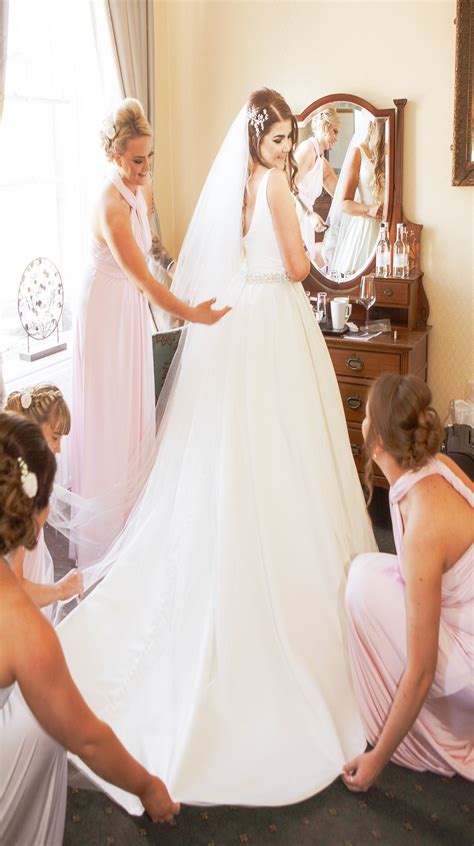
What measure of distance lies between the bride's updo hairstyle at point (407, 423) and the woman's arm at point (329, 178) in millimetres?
2213

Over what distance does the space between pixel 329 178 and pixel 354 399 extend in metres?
1.07

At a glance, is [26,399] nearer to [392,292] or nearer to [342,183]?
[392,292]

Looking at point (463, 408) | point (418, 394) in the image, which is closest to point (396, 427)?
point (418, 394)

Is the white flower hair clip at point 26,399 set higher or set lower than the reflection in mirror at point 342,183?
lower

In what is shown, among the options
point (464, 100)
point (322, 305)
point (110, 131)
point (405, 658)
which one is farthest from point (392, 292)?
point (405, 658)

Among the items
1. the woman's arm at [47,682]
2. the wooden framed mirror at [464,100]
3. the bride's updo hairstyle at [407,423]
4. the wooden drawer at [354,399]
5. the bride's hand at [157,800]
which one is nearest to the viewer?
the woman's arm at [47,682]

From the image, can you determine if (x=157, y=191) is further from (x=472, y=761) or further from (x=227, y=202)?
(x=472, y=761)

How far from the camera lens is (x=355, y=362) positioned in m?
3.73

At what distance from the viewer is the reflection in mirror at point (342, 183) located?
3.87 metres

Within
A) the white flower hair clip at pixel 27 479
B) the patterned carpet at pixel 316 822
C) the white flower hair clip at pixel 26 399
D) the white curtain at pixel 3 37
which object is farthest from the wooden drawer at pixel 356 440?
the white flower hair clip at pixel 27 479

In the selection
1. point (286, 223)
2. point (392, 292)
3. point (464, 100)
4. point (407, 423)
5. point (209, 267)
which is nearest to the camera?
point (407, 423)

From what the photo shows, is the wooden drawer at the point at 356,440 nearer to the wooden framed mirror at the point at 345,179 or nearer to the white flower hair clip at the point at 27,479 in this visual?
the wooden framed mirror at the point at 345,179

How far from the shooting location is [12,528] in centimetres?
151

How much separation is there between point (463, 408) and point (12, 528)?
277cm
